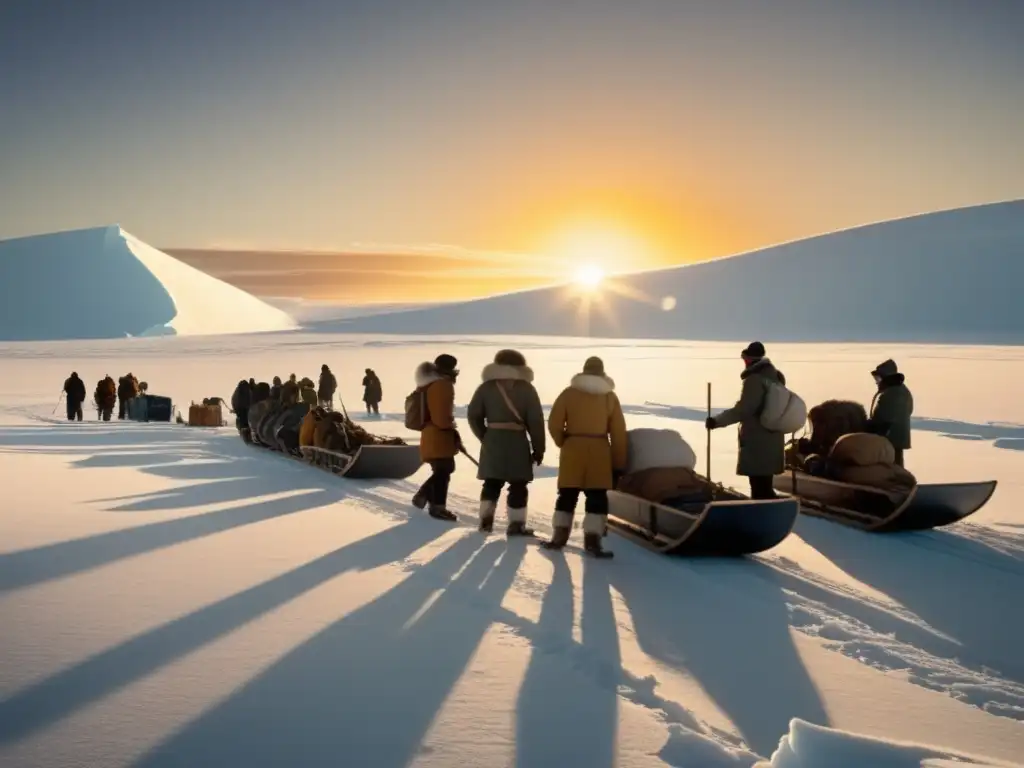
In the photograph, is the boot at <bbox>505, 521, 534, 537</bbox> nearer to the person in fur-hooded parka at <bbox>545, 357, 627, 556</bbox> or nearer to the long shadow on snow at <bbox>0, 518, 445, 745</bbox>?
the person in fur-hooded parka at <bbox>545, 357, 627, 556</bbox>

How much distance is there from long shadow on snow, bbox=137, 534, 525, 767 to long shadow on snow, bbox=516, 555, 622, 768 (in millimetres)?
357

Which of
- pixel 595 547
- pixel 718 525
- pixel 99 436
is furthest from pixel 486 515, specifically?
pixel 99 436

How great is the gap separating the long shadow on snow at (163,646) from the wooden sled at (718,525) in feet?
6.31

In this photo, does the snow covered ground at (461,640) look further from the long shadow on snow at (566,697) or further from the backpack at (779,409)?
the backpack at (779,409)

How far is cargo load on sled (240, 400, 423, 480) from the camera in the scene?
11.0 m

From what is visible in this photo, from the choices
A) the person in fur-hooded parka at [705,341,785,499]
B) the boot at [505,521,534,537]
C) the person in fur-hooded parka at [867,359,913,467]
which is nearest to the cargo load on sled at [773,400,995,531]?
the person in fur-hooded parka at [867,359,913,467]

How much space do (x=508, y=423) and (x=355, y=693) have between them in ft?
13.0

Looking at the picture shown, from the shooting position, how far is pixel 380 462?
1109cm

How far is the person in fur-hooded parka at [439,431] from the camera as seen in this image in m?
8.68

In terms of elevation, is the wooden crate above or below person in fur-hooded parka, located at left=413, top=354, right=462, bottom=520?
below

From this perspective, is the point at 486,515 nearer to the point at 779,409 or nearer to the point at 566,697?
the point at 779,409

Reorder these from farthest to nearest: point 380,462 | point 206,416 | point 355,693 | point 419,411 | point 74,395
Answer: point 74,395 < point 206,416 < point 380,462 < point 419,411 < point 355,693

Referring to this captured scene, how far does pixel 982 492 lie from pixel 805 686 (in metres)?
4.75

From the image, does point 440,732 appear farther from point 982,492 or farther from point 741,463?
point 982,492
